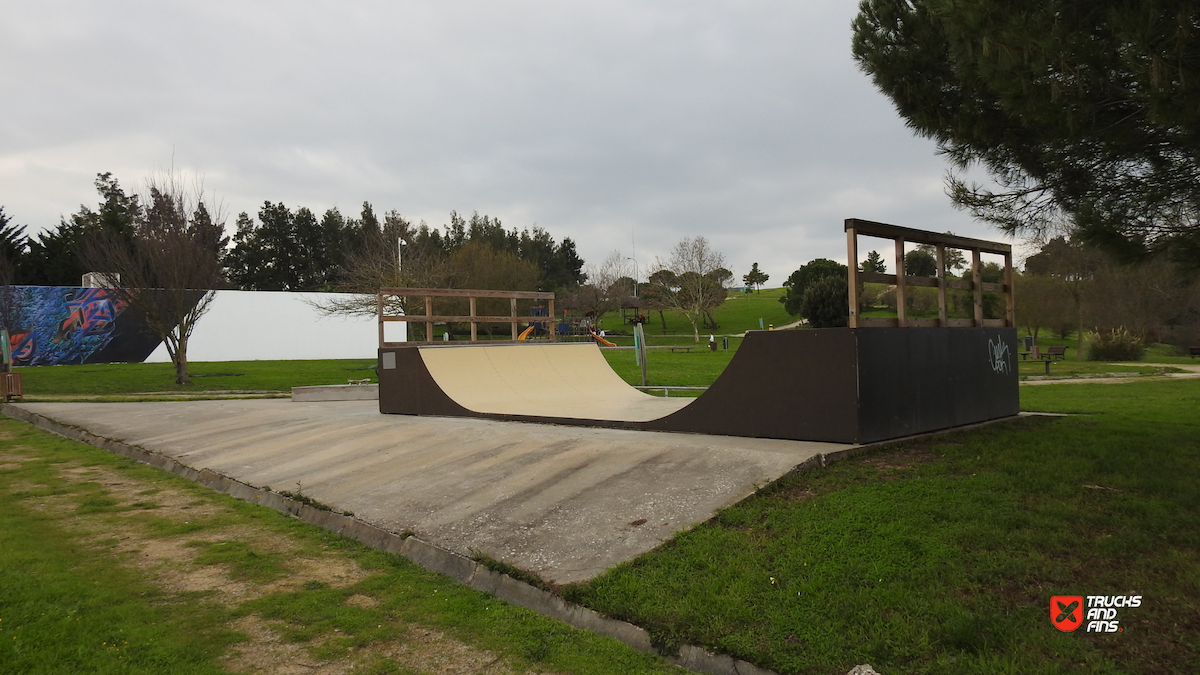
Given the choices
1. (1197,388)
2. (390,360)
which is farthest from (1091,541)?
(1197,388)

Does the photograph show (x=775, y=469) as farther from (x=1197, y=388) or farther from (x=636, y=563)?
(x=1197, y=388)

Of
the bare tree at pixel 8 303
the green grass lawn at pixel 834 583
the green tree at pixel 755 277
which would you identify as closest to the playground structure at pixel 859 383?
the green grass lawn at pixel 834 583

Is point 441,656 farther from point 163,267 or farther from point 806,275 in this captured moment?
point 806,275

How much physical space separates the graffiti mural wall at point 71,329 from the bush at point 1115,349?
114 feet

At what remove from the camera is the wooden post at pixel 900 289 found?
6.06 m

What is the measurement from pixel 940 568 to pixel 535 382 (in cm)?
754

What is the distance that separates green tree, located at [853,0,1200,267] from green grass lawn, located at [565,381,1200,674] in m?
1.81

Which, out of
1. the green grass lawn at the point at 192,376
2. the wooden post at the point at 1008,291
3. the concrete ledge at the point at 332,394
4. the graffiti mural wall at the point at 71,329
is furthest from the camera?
the graffiti mural wall at the point at 71,329

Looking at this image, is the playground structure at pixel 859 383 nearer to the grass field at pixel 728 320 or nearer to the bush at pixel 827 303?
the bush at pixel 827 303

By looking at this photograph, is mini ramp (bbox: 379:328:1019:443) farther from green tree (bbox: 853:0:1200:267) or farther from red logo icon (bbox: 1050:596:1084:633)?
red logo icon (bbox: 1050:596:1084:633)

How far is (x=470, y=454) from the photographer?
6.82 metres

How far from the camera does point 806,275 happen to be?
51.2m

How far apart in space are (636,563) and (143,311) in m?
20.6

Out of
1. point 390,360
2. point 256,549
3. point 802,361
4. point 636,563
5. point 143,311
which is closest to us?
point 636,563
